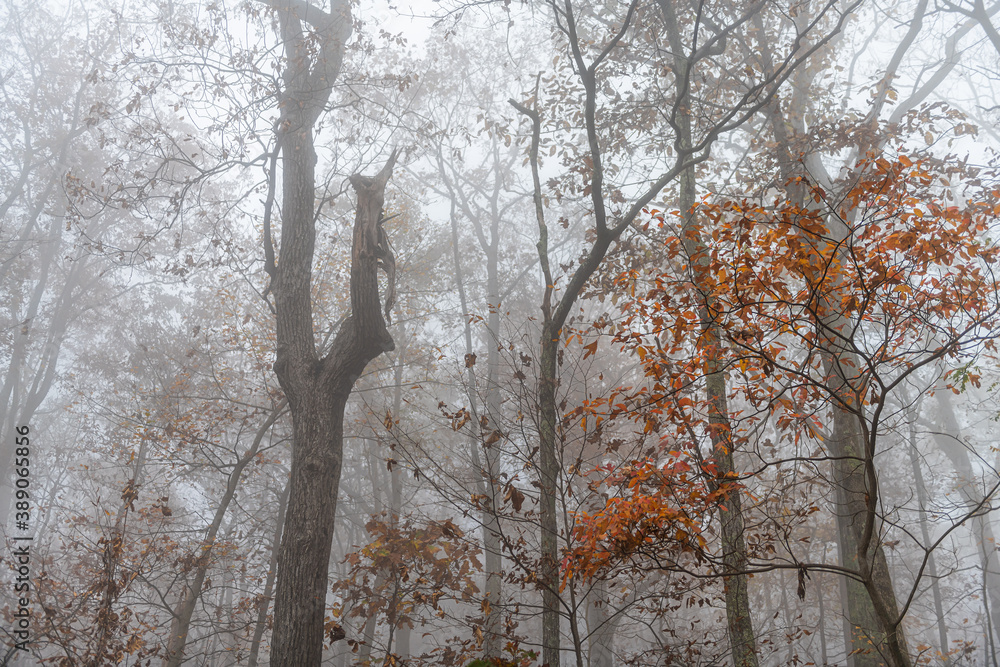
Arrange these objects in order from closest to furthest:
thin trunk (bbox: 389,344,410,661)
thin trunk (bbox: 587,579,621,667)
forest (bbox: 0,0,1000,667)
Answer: forest (bbox: 0,0,1000,667)
thin trunk (bbox: 587,579,621,667)
thin trunk (bbox: 389,344,410,661)

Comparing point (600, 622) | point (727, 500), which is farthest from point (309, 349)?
point (600, 622)

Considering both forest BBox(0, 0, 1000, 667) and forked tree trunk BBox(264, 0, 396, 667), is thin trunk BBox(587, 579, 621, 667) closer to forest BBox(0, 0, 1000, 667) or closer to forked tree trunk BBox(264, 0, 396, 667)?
forest BBox(0, 0, 1000, 667)

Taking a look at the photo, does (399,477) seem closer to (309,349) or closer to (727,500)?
(309,349)

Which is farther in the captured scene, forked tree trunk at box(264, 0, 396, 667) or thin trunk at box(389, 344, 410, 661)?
thin trunk at box(389, 344, 410, 661)

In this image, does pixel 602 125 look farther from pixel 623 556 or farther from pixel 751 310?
pixel 623 556

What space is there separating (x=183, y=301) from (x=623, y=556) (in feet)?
73.9

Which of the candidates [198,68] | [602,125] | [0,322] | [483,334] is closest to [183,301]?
[0,322]

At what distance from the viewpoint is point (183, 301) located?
70.8 ft

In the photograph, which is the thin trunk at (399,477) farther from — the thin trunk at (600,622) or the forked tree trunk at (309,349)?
the forked tree trunk at (309,349)

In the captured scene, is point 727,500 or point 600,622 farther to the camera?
point 600,622

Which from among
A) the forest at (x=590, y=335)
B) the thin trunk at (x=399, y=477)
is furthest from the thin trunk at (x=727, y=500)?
the thin trunk at (x=399, y=477)

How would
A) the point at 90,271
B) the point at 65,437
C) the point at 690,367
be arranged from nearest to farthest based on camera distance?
the point at 690,367 < the point at 90,271 < the point at 65,437

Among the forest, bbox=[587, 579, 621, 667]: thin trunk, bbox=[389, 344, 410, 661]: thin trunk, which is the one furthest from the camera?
bbox=[389, 344, 410, 661]: thin trunk

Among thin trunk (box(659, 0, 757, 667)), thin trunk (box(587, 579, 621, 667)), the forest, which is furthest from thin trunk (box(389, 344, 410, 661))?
thin trunk (box(659, 0, 757, 667))
